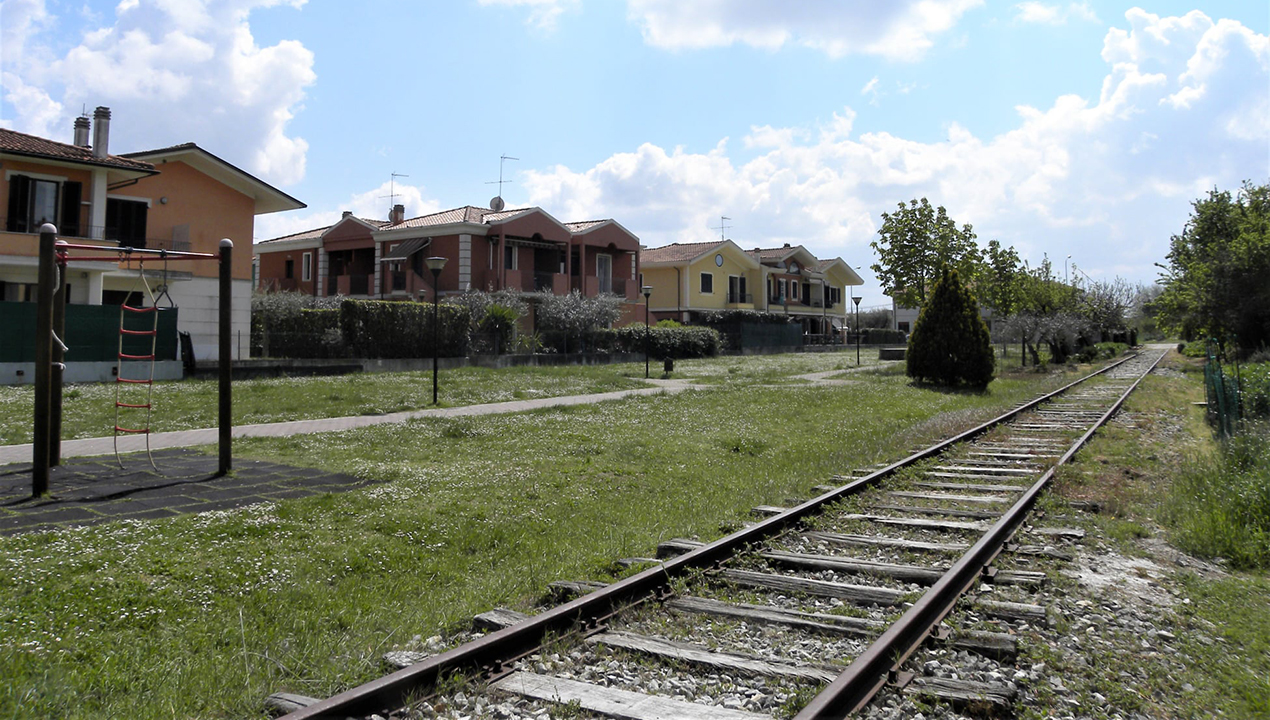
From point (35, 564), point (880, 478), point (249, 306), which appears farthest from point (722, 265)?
point (35, 564)

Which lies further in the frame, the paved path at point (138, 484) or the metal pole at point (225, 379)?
the metal pole at point (225, 379)

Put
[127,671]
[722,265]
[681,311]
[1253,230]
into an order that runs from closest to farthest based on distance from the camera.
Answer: [127,671] → [1253,230] → [681,311] → [722,265]

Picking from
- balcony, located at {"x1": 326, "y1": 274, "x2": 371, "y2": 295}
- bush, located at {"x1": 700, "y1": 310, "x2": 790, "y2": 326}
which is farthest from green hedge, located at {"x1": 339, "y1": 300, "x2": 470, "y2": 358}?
bush, located at {"x1": 700, "y1": 310, "x2": 790, "y2": 326}

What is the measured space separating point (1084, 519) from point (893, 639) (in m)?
4.51

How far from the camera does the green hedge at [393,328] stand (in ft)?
89.0

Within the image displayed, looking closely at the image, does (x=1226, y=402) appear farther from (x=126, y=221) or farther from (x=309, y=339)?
(x=126, y=221)

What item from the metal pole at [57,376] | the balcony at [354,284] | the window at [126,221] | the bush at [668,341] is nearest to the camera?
the metal pole at [57,376]

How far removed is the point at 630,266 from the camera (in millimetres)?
49562

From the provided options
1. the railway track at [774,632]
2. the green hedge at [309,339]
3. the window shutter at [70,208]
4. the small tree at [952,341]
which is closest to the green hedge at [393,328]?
the green hedge at [309,339]

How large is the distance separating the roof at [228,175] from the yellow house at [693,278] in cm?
2909

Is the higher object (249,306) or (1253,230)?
(1253,230)

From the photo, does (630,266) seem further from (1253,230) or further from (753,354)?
(1253,230)

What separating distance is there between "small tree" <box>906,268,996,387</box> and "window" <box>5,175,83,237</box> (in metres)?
25.4

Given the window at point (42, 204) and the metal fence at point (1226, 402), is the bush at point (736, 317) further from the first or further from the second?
the metal fence at point (1226, 402)
